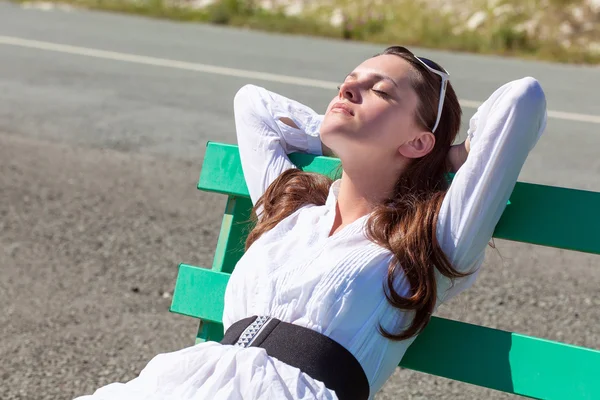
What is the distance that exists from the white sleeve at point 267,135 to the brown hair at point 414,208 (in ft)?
0.26

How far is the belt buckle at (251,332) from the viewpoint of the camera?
8.43 ft

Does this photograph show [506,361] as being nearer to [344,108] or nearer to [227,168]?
[344,108]

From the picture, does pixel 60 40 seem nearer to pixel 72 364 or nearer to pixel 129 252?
pixel 129 252

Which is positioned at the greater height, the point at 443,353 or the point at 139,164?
the point at 443,353

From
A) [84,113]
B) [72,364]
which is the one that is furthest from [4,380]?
[84,113]

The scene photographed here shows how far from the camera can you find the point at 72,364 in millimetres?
4211

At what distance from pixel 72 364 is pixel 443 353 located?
1989mm

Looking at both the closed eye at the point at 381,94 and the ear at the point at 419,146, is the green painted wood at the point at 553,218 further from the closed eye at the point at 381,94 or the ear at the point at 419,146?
the closed eye at the point at 381,94

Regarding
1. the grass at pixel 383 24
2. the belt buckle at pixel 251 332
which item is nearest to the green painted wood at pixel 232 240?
the belt buckle at pixel 251 332

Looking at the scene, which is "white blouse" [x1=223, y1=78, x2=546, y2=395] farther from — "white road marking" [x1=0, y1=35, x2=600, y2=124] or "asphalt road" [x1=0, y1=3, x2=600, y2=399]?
"white road marking" [x1=0, y1=35, x2=600, y2=124]

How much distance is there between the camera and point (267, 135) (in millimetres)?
3090

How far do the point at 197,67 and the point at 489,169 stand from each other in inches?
340

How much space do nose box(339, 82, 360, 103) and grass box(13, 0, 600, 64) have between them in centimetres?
978

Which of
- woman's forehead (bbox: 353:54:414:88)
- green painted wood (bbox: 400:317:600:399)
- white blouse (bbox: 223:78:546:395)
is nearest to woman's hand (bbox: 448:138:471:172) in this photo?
white blouse (bbox: 223:78:546:395)
